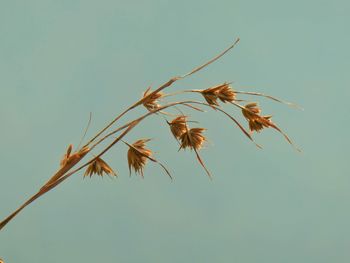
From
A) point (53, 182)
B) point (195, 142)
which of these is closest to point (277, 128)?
point (195, 142)

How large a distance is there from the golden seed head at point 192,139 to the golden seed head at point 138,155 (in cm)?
22

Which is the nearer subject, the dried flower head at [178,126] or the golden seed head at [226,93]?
the golden seed head at [226,93]

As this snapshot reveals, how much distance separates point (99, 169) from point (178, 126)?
1.82ft

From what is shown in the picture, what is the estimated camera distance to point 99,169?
9.78ft

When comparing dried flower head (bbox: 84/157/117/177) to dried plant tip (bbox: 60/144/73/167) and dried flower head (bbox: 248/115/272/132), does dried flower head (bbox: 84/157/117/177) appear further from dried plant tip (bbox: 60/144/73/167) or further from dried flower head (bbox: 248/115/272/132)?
dried flower head (bbox: 248/115/272/132)

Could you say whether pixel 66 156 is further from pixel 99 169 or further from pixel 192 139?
pixel 192 139

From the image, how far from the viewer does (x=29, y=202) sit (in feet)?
7.73

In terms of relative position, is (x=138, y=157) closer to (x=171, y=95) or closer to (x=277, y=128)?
(x=171, y=95)

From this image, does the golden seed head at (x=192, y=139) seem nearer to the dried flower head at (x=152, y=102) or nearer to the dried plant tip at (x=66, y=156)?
the dried flower head at (x=152, y=102)

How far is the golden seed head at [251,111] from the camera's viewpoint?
299 cm

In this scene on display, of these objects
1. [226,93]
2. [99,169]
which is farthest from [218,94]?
[99,169]

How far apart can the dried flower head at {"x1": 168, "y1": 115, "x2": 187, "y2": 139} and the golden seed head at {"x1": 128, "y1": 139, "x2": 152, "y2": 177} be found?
0.56 ft

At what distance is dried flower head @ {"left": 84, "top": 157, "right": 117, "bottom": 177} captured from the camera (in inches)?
116

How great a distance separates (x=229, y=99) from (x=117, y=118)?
2.44ft
